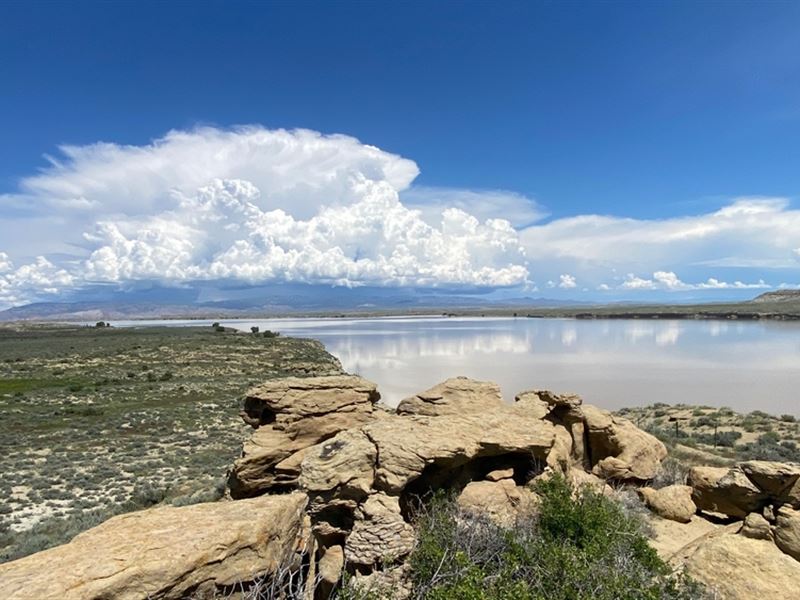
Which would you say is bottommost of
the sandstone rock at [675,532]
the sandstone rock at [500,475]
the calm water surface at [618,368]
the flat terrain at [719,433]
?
the calm water surface at [618,368]

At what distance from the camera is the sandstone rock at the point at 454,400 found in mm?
10789

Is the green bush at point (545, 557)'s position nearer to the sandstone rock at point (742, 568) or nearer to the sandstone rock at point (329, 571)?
the sandstone rock at point (742, 568)

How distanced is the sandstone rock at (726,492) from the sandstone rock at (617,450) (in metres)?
1.51

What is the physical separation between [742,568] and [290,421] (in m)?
7.62

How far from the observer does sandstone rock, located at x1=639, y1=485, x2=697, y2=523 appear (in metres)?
9.89

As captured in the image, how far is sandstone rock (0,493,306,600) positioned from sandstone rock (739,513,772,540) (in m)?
7.11

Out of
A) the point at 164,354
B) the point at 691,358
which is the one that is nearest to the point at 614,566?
the point at 691,358

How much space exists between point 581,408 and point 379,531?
779cm

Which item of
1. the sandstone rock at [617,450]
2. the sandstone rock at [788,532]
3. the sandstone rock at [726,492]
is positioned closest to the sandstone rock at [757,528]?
the sandstone rock at [788,532]

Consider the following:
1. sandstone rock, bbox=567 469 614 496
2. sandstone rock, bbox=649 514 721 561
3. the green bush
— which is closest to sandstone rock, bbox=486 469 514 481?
the green bush

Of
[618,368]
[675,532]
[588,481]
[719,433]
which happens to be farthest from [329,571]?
[618,368]

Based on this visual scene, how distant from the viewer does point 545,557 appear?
5832 millimetres

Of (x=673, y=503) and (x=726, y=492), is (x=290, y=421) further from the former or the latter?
(x=726, y=492)

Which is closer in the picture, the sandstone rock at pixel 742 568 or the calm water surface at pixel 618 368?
the sandstone rock at pixel 742 568
